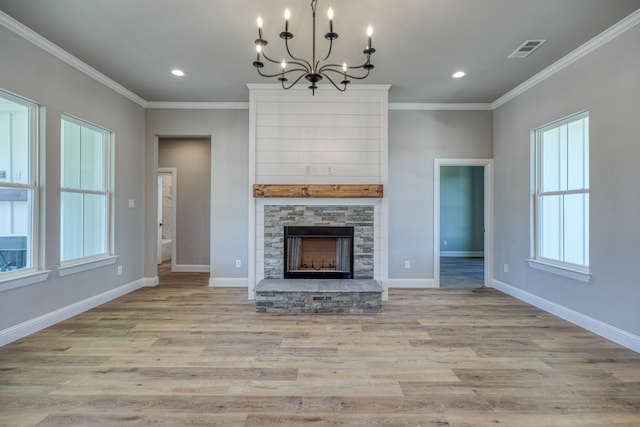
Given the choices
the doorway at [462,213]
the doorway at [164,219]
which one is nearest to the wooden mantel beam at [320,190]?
the doorway at [164,219]

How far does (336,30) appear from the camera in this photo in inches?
111

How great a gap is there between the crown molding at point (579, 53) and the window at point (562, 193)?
22.9 inches

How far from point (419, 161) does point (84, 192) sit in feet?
15.1

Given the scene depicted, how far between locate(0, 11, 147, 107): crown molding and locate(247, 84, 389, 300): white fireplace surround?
181 cm

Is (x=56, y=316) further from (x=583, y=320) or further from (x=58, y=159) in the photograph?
(x=583, y=320)

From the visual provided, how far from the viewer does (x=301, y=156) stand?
410 cm

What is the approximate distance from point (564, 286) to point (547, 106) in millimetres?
2105

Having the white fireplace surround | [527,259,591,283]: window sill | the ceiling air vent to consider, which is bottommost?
[527,259,591,283]: window sill

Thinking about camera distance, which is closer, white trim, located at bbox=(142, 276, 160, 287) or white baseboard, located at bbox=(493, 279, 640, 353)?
white baseboard, located at bbox=(493, 279, 640, 353)

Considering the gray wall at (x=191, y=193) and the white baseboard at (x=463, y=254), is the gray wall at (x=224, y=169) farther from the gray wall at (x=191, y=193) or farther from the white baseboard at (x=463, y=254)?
the white baseboard at (x=463, y=254)

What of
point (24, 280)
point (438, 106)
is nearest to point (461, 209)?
point (438, 106)

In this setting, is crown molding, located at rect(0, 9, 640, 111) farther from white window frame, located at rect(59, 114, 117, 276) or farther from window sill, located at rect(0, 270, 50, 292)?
window sill, located at rect(0, 270, 50, 292)

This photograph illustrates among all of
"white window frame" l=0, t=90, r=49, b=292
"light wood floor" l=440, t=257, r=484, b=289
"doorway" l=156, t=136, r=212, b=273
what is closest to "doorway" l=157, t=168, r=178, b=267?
"doorway" l=156, t=136, r=212, b=273

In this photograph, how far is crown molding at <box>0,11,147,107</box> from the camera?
8.74ft
